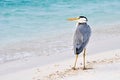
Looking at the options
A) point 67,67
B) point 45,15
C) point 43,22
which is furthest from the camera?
point 45,15

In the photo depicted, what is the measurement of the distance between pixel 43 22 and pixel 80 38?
670 centimetres

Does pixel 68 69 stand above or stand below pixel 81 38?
below

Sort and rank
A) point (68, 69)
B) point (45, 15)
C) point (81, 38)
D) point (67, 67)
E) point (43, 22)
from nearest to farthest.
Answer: point (81, 38)
point (68, 69)
point (67, 67)
point (43, 22)
point (45, 15)

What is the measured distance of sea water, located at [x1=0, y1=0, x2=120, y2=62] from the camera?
11000mm

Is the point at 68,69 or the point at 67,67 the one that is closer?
the point at 68,69

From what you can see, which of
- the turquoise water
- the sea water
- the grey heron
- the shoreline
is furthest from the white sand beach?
the turquoise water

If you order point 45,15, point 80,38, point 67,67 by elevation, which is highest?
point 80,38

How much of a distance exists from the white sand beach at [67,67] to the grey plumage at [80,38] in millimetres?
421

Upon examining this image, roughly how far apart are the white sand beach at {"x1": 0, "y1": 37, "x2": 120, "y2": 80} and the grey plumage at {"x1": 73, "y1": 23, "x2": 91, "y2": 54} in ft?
1.38

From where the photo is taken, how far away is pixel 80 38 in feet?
26.3

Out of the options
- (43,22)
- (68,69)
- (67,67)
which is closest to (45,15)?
(43,22)

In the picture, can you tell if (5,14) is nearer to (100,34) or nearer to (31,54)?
(100,34)

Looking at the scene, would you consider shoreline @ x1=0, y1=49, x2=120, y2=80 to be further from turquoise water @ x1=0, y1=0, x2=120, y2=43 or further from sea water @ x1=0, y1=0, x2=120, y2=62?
turquoise water @ x1=0, y1=0, x2=120, y2=43

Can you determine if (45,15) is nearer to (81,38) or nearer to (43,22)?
(43,22)
